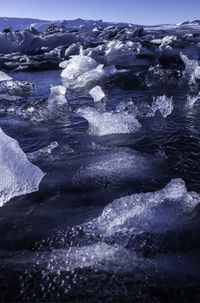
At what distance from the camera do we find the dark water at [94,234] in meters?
1.26

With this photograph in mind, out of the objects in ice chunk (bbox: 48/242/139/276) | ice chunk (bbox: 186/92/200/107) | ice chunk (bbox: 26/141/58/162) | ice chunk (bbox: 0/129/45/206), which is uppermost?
ice chunk (bbox: 186/92/200/107)

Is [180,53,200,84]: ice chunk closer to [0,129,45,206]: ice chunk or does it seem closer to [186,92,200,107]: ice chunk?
[186,92,200,107]: ice chunk

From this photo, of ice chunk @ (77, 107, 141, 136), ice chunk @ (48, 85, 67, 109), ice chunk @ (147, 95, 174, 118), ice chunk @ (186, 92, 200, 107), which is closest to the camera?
ice chunk @ (77, 107, 141, 136)

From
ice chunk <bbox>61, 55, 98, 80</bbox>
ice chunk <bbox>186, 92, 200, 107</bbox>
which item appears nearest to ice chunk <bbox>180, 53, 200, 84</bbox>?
ice chunk <bbox>186, 92, 200, 107</bbox>

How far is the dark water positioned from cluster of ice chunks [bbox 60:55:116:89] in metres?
3.27

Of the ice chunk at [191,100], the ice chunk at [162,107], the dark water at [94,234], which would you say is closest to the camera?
the dark water at [94,234]

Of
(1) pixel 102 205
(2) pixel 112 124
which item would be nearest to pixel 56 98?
(2) pixel 112 124

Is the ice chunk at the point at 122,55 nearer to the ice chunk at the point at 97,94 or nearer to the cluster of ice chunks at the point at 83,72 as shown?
the cluster of ice chunks at the point at 83,72

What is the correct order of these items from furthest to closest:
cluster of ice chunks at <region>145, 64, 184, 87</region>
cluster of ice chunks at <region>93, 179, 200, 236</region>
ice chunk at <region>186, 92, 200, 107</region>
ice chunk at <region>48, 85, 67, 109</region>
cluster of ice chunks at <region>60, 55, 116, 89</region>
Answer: cluster of ice chunks at <region>60, 55, 116, 89</region> < cluster of ice chunks at <region>145, 64, 184, 87</region> < ice chunk at <region>48, 85, 67, 109</region> < ice chunk at <region>186, 92, 200, 107</region> < cluster of ice chunks at <region>93, 179, 200, 236</region>

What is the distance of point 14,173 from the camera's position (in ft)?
6.30

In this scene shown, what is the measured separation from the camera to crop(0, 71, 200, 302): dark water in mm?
1258

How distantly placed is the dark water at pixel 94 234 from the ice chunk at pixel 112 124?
0.38ft

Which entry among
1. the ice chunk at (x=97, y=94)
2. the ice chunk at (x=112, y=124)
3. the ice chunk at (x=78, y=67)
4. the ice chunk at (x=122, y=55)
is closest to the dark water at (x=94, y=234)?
the ice chunk at (x=112, y=124)

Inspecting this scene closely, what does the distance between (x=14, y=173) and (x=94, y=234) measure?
2.57ft
